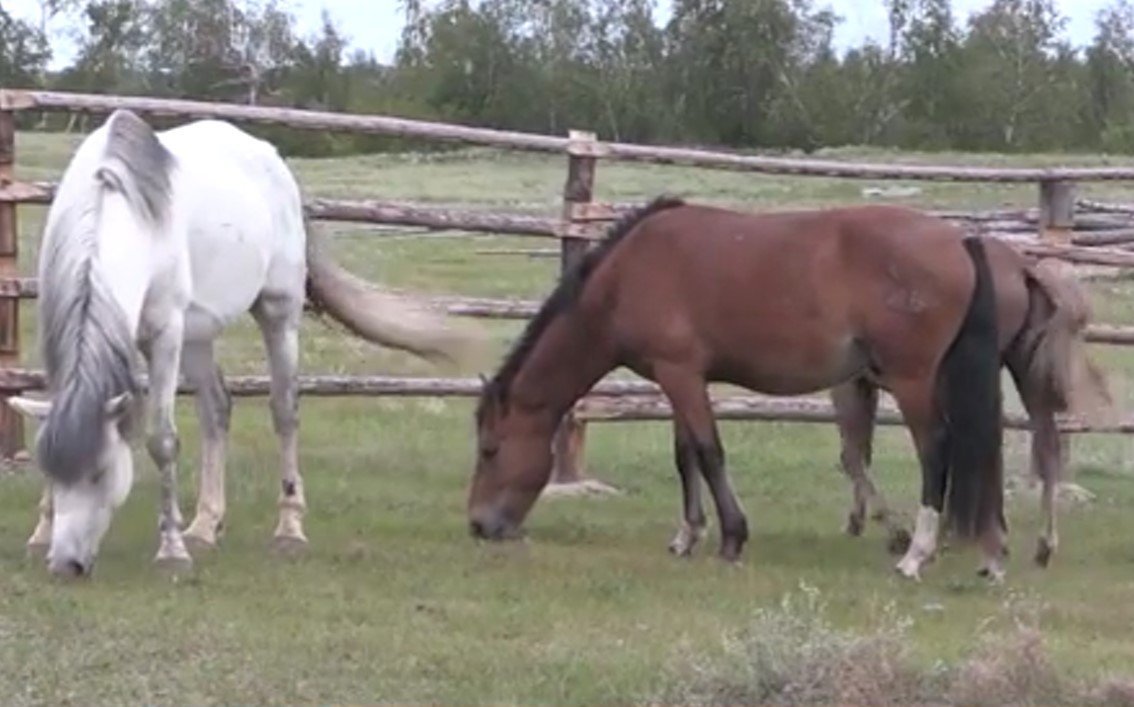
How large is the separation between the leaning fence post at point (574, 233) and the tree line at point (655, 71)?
1313 inches

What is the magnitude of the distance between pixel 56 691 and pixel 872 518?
484 centimetres

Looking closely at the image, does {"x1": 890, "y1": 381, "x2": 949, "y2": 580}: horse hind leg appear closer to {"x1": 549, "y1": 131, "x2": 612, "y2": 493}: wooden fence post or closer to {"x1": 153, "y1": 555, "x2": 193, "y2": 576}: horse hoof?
{"x1": 549, "y1": 131, "x2": 612, "y2": 493}: wooden fence post

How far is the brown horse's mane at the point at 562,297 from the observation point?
337 inches

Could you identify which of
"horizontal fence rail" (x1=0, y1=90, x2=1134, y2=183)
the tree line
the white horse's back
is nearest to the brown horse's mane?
the white horse's back

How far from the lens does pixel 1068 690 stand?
19.0ft

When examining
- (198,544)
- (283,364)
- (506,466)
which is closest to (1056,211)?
(506,466)

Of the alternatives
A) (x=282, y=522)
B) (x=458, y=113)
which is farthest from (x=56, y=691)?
(x=458, y=113)

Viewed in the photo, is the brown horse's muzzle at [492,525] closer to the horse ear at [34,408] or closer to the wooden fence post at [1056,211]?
the horse ear at [34,408]

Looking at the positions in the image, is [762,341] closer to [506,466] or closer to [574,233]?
[506,466]

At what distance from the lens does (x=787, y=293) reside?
821cm

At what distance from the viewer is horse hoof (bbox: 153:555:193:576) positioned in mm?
7398

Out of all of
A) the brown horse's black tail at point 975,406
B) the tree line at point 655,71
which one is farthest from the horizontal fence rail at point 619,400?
the tree line at point 655,71

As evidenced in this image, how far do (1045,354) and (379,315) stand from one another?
9.83 ft

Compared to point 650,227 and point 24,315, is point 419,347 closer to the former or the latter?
point 650,227
